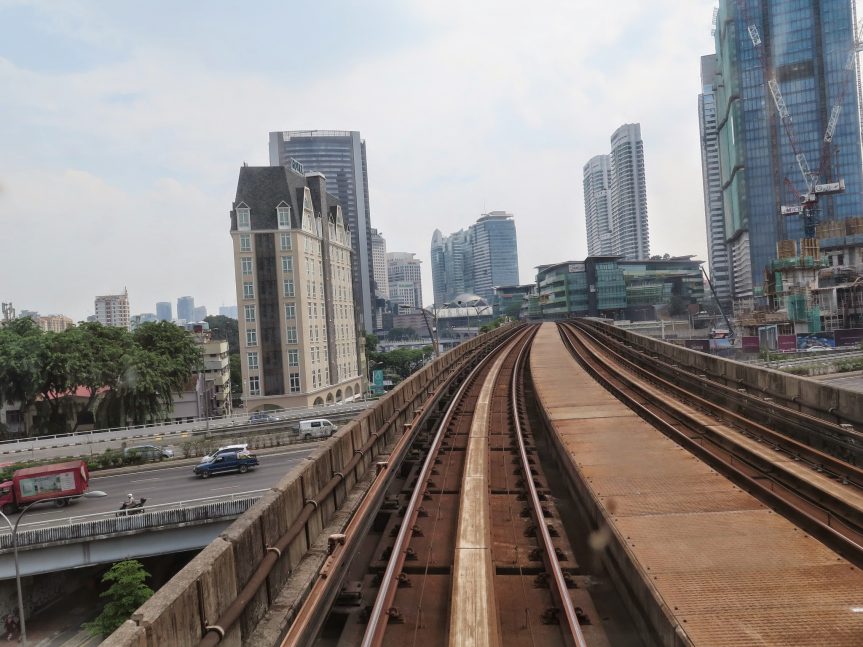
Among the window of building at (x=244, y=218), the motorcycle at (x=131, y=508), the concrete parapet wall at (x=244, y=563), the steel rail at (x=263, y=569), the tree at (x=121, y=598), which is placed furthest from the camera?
the window of building at (x=244, y=218)

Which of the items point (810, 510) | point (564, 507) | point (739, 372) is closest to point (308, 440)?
point (739, 372)

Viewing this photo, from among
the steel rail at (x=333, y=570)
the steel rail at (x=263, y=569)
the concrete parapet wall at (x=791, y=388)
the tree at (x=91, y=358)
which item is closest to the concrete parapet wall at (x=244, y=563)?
the steel rail at (x=263, y=569)

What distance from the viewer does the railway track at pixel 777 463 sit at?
6.58 metres

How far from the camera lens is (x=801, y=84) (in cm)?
13312

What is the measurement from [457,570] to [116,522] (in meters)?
19.4

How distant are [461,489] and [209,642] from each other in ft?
16.7

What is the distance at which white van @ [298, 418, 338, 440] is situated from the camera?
3606 cm

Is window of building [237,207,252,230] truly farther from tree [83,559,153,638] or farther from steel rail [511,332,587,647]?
steel rail [511,332,587,647]

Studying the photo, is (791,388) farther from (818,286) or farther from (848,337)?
(818,286)

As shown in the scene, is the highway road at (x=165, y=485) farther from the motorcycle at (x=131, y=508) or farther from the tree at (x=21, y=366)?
the tree at (x=21, y=366)

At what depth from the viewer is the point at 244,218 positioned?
5281 cm

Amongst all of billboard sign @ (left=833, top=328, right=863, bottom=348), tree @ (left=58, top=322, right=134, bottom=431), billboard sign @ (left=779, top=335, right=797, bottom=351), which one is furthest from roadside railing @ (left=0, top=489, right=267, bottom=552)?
billboard sign @ (left=833, top=328, right=863, bottom=348)

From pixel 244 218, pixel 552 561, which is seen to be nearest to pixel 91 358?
pixel 244 218

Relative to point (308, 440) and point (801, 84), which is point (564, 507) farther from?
point (801, 84)
